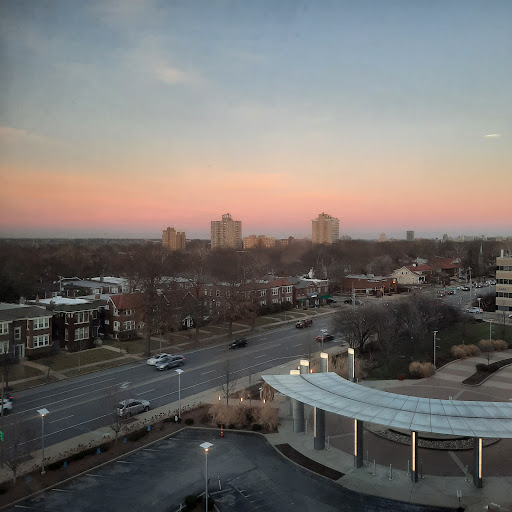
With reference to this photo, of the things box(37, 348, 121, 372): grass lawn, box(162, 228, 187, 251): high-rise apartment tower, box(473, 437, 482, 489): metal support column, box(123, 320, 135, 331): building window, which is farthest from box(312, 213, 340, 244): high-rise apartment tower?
box(473, 437, 482, 489): metal support column

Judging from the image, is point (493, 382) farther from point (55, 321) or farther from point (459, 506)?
point (55, 321)

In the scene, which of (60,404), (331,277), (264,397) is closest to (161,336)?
(60,404)

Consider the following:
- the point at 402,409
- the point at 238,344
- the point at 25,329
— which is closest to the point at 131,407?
the point at 402,409

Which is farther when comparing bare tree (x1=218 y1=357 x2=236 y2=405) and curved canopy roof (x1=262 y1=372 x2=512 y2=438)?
bare tree (x1=218 y1=357 x2=236 y2=405)

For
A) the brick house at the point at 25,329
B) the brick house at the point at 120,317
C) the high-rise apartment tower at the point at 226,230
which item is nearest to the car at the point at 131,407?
the brick house at the point at 25,329

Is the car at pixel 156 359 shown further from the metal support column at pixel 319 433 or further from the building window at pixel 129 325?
the metal support column at pixel 319 433

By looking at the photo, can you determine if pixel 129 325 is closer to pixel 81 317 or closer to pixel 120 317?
pixel 120 317

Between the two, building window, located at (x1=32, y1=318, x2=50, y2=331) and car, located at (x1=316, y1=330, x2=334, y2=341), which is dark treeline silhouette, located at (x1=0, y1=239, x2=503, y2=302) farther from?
car, located at (x1=316, y1=330, x2=334, y2=341)
